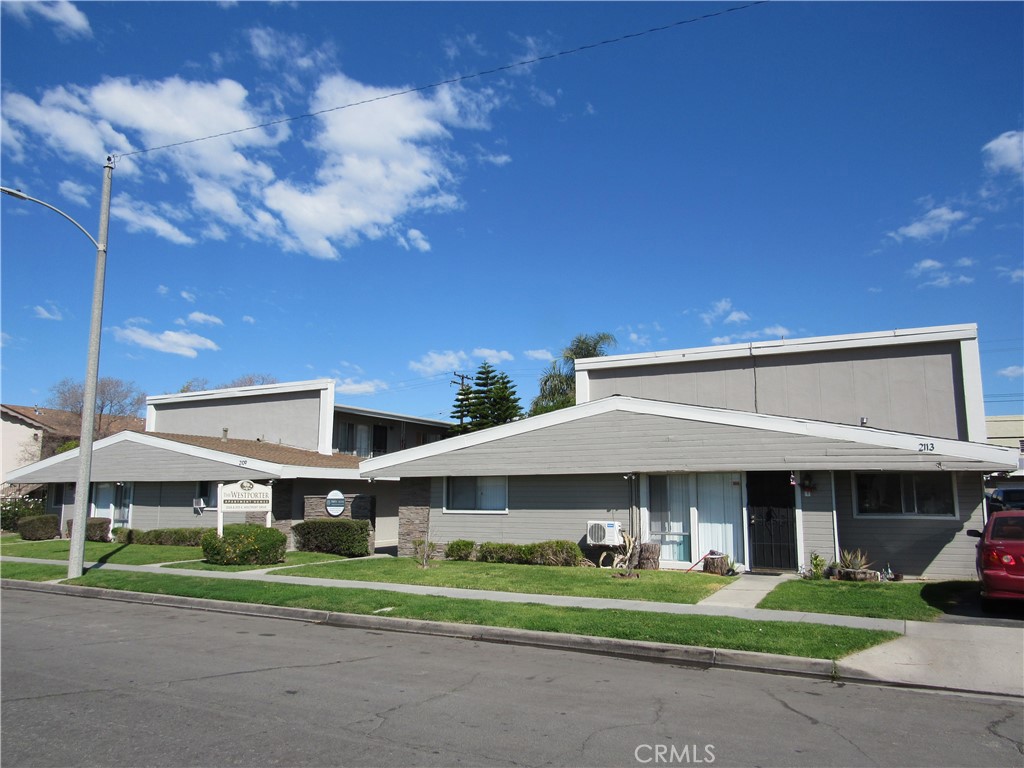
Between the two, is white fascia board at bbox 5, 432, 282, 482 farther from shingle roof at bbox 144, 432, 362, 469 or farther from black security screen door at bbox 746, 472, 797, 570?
black security screen door at bbox 746, 472, 797, 570

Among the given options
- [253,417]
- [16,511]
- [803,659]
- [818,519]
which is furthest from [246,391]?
[803,659]

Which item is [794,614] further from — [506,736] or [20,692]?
[20,692]

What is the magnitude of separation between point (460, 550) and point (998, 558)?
13.2 metres

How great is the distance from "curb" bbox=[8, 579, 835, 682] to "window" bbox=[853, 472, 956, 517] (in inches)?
376

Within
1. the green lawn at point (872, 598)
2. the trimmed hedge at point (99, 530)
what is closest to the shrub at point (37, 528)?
the trimmed hedge at point (99, 530)

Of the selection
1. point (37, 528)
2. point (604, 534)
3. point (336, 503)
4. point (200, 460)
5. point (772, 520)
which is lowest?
point (37, 528)

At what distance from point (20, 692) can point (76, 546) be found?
39.4ft

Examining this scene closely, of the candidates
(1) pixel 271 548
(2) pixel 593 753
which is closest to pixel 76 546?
(1) pixel 271 548

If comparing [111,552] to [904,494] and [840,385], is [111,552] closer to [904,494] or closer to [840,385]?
[904,494]

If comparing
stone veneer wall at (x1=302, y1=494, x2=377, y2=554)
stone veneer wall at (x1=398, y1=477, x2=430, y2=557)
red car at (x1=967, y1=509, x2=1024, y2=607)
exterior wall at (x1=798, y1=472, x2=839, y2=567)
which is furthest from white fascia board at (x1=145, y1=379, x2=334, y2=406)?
red car at (x1=967, y1=509, x2=1024, y2=607)

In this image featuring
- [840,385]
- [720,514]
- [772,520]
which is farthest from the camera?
[840,385]

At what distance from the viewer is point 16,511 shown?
35469mm

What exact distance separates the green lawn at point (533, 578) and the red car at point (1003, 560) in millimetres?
4521

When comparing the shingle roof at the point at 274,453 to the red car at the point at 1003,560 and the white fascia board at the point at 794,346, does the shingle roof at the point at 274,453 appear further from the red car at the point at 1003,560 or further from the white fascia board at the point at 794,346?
the red car at the point at 1003,560
